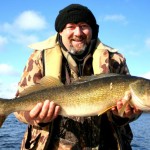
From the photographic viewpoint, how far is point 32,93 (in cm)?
543

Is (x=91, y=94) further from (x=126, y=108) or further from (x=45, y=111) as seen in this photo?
(x=45, y=111)

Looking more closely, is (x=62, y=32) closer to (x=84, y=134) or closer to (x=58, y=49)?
(x=58, y=49)

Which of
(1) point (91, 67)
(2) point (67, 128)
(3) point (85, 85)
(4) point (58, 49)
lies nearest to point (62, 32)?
(4) point (58, 49)

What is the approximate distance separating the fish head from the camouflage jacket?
1.30ft

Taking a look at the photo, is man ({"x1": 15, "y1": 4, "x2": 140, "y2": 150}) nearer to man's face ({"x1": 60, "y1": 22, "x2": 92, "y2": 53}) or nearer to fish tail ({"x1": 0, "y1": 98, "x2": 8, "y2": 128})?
man's face ({"x1": 60, "y1": 22, "x2": 92, "y2": 53})

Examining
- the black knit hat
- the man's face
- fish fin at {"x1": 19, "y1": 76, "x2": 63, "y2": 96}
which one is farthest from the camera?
the black knit hat

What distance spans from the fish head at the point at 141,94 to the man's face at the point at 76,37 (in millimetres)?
1265

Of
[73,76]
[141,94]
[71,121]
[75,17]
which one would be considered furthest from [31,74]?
[141,94]

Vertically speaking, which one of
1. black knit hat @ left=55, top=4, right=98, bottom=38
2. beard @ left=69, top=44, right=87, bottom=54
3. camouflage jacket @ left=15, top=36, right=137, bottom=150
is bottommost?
camouflage jacket @ left=15, top=36, right=137, bottom=150

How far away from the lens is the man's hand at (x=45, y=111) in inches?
205

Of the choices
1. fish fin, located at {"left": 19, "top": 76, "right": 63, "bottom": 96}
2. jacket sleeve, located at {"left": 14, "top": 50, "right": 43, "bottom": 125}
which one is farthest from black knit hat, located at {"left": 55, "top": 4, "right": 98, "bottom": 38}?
fish fin, located at {"left": 19, "top": 76, "right": 63, "bottom": 96}

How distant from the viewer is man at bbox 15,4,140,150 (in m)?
5.52

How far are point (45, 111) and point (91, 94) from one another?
0.76m

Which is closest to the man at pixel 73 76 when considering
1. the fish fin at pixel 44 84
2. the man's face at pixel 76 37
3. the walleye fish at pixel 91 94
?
the man's face at pixel 76 37
